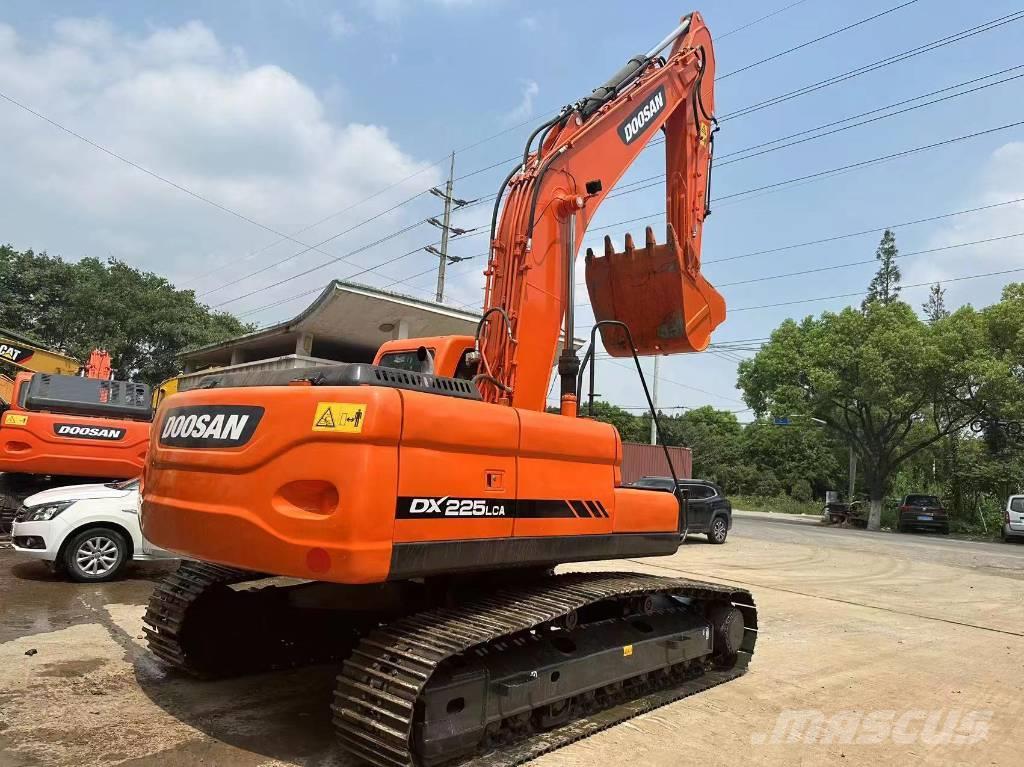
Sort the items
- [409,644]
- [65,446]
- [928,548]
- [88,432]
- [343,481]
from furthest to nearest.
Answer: [928,548], [88,432], [65,446], [409,644], [343,481]

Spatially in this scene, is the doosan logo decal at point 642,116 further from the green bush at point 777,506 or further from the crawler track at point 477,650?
the green bush at point 777,506

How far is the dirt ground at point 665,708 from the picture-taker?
3.99 meters

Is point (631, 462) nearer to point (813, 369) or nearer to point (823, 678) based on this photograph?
point (813, 369)

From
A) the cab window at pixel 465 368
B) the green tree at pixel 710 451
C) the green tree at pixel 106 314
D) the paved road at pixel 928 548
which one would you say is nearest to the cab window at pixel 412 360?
the cab window at pixel 465 368

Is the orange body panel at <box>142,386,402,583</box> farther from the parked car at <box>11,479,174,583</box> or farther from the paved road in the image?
the paved road

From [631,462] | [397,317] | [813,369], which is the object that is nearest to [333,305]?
[397,317]

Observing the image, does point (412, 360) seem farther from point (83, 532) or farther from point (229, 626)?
point (83, 532)

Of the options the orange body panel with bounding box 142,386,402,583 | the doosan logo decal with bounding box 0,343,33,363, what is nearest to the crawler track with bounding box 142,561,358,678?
the orange body panel with bounding box 142,386,402,583

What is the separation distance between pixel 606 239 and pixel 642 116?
1.09 metres

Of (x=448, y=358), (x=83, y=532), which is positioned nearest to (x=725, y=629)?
(x=448, y=358)

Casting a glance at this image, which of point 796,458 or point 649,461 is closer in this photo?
point 649,461

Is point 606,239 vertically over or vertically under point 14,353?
under

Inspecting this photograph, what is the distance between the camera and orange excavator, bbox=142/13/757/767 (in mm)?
3332

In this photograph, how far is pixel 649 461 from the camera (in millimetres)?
27891
